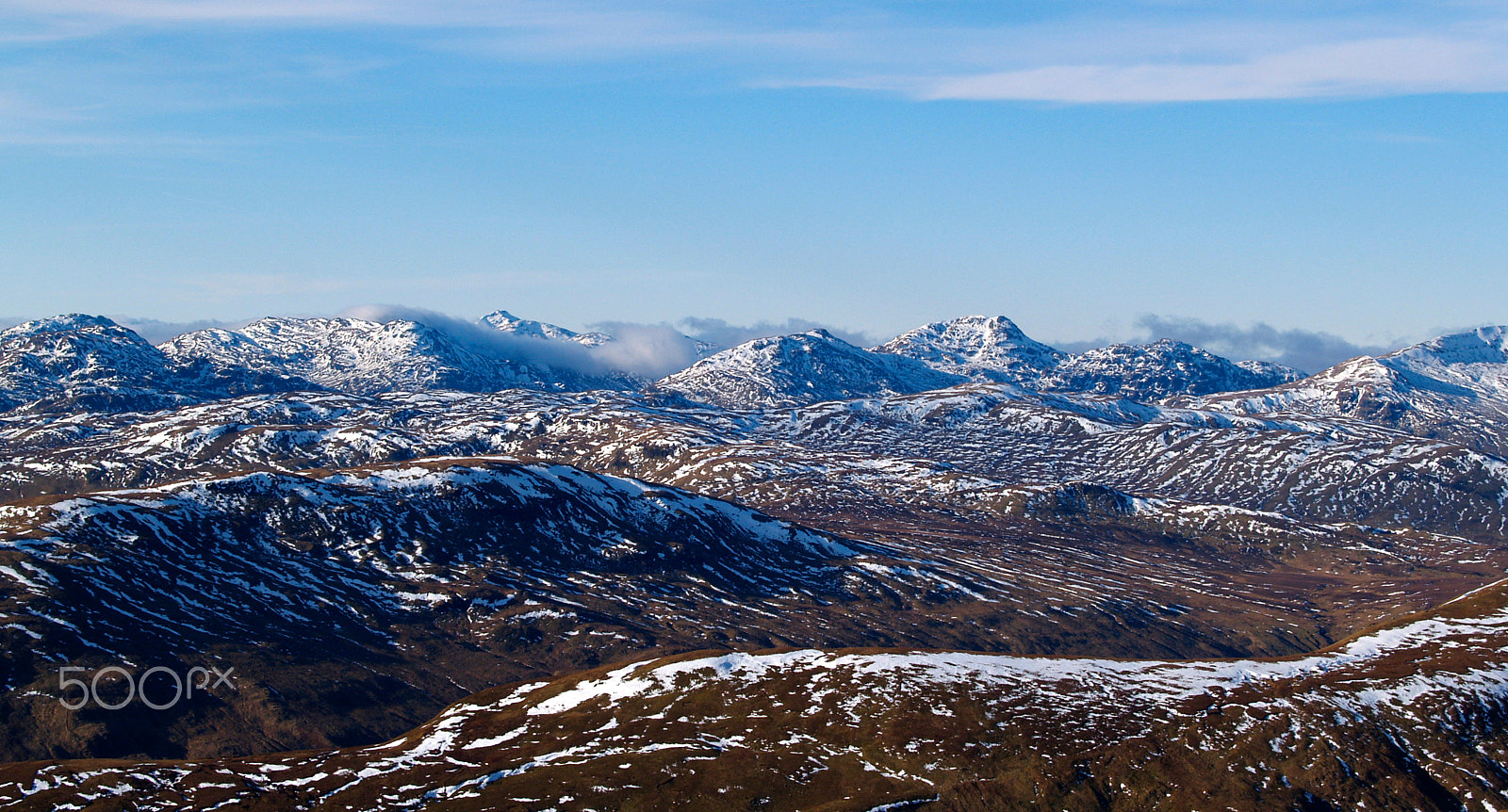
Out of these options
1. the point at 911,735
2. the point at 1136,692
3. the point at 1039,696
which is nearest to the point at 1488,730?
the point at 1136,692

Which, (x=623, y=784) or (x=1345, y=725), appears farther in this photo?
(x=1345, y=725)

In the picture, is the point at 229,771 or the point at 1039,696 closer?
the point at 229,771

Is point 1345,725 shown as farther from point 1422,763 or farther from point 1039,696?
point 1039,696

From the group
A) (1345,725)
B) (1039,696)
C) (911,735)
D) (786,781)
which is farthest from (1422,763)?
(786,781)

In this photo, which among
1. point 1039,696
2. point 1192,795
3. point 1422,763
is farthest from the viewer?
point 1039,696

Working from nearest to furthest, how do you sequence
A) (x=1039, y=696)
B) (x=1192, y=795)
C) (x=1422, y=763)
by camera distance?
(x=1192, y=795)
(x=1422, y=763)
(x=1039, y=696)

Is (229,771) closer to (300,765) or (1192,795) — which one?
(300,765)

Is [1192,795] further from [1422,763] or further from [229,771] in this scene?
[229,771]

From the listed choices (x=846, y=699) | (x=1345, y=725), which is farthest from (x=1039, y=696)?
(x=1345, y=725)
